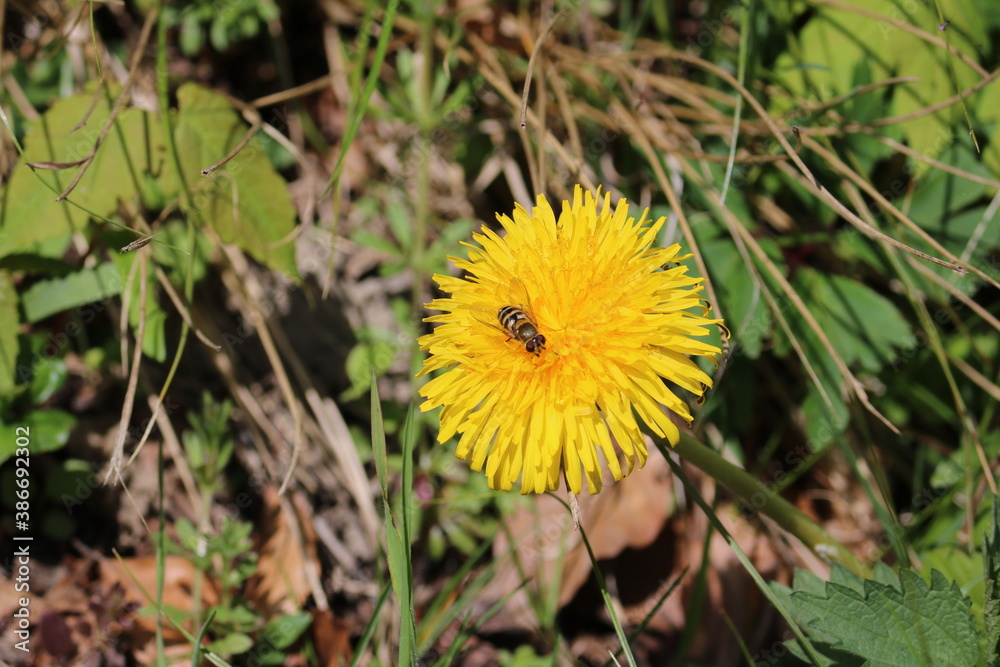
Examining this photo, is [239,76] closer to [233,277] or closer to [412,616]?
[233,277]

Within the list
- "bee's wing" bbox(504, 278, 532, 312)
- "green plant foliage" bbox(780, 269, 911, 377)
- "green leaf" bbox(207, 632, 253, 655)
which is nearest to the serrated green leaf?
"green plant foliage" bbox(780, 269, 911, 377)

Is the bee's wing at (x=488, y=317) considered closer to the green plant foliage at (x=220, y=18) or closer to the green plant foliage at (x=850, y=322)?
the green plant foliage at (x=850, y=322)

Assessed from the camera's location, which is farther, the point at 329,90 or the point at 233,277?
the point at 329,90

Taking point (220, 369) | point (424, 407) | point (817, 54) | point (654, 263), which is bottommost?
point (220, 369)

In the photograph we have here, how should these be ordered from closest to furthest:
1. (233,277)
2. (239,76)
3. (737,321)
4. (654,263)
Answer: (654,263) → (737,321) → (233,277) → (239,76)

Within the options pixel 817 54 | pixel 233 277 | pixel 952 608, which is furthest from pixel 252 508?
pixel 817 54

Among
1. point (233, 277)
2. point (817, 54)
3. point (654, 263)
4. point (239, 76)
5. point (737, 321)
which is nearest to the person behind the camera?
point (654, 263)
